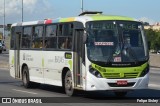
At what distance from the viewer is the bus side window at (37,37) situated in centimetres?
1880

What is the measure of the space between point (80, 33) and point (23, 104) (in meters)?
3.29

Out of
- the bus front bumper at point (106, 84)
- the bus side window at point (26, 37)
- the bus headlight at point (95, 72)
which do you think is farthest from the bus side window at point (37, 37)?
the bus front bumper at point (106, 84)

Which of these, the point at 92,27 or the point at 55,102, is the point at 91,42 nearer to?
the point at 92,27

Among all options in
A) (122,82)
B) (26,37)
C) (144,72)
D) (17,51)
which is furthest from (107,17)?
(17,51)

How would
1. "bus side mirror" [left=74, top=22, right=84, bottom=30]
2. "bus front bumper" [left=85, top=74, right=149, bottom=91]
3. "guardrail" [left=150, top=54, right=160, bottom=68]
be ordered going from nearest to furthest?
"bus front bumper" [left=85, top=74, right=149, bottom=91] → "bus side mirror" [left=74, top=22, right=84, bottom=30] → "guardrail" [left=150, top=54, right=160, bottom=68]

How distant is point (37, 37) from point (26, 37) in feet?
4.36

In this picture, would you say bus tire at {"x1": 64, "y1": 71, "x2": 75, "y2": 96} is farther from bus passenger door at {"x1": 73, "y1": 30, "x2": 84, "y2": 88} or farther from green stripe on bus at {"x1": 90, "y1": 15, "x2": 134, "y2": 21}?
green stripe on bus at {"x1": 90, "y1": 15, "x2": 134, "y2": 21}

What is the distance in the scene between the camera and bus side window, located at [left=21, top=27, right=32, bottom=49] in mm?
19984

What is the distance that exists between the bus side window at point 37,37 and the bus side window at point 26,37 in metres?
0.48

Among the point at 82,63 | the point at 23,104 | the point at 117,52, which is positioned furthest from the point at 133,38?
the point at 23,104

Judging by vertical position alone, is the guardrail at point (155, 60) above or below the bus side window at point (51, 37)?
below

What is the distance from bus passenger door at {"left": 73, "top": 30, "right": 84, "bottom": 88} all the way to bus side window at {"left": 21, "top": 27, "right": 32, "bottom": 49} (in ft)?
14.9

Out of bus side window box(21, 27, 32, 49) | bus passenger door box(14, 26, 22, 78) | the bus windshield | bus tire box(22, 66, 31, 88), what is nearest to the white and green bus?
the bus windshield

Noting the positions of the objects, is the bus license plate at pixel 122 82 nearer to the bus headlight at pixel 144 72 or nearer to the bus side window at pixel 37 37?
the bus headlight at pixel 144 72
